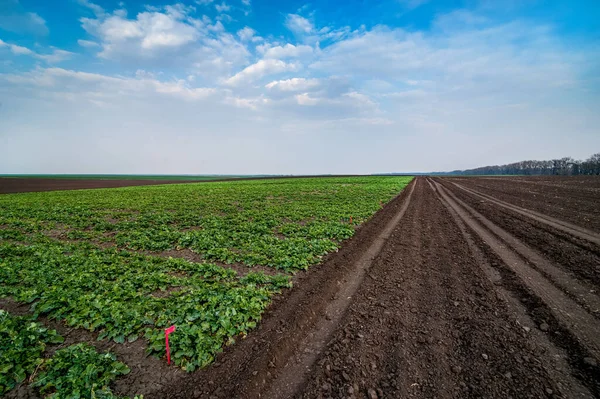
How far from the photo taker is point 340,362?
543 cm

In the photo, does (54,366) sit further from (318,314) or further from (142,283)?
(318,314)

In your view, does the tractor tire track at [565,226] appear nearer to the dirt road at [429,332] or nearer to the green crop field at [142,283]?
the dirt road at [429,332]

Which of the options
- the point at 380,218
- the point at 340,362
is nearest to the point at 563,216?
the point at 380,218

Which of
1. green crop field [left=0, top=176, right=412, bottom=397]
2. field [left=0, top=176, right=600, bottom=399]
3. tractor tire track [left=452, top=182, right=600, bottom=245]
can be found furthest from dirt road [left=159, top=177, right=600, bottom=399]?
tractor tire track [left=452, top=182, right=600, bottom=245]

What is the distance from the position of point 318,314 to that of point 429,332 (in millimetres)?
2904

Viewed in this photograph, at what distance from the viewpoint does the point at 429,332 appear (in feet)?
20.6

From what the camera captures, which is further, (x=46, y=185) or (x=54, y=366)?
(x=46, y=185)

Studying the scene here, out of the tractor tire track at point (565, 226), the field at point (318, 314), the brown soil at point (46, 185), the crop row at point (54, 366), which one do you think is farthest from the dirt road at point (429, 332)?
the brown soil at point (46, 185)

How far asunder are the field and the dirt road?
0.04m

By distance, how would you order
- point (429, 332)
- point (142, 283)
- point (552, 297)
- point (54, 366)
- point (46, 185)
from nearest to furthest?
point (54, 366) → point (429, 332) → point (552, 297) → point (142, 283) → point (46, 185)

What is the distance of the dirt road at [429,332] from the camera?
4832mm

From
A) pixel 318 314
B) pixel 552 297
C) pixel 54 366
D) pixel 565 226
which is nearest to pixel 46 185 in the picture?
pixel 54 366

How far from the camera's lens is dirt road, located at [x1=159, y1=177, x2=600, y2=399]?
4.83 m

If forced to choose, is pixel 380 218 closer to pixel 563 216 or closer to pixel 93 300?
pixel 563 216
